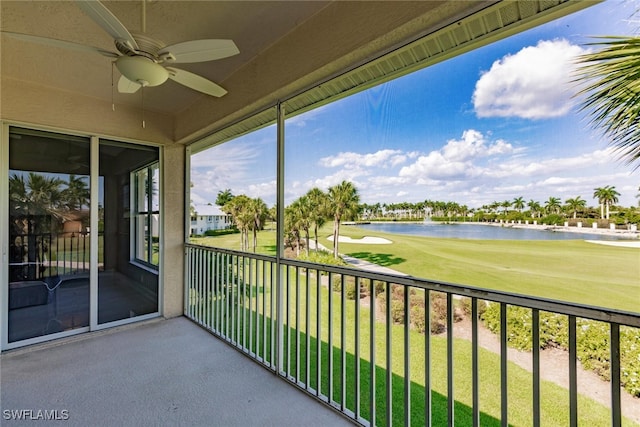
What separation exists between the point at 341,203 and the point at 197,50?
47.4 inches

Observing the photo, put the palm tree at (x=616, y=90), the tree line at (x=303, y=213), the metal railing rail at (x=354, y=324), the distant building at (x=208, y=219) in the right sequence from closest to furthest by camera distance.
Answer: the palm tree at (x=616, y=90), the metal railing rail at (x=354, y=324), the tree line at (x=303, y=213), the distant building at (x=208, y=219)

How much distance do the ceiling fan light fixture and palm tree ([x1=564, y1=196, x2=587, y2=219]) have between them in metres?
2.03

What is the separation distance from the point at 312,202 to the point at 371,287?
767mm

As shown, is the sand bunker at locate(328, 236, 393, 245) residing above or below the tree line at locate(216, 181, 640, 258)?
below

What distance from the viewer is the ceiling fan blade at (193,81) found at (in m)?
1.73

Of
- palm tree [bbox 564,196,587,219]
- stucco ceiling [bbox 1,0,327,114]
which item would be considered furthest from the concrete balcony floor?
stucco ceiling [bbox 1,0,327,114]

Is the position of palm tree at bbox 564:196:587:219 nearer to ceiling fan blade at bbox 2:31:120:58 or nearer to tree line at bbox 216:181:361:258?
tree line at bbox 216:181:361:258

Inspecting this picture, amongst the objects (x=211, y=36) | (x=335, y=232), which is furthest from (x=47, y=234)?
(x=335, y=232)

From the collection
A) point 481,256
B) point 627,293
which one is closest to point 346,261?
point 481,256

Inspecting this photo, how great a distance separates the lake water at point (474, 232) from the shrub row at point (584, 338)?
1.17ft

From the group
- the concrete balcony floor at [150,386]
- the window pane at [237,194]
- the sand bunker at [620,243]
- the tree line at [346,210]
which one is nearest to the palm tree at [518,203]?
the tree line at [346,210]

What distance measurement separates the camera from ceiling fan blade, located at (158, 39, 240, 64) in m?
1.45

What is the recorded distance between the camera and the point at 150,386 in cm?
222

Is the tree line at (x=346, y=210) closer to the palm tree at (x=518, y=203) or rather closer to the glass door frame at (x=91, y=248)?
the palm tree at (x=518, y=203)
